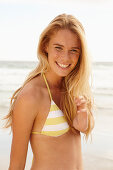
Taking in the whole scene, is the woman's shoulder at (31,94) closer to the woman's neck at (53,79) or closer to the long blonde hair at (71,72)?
the long blonde hair at (71,72)

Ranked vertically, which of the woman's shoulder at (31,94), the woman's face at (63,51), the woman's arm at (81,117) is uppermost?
the woman's face at (63,51)

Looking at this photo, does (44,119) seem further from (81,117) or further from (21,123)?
(81,117)

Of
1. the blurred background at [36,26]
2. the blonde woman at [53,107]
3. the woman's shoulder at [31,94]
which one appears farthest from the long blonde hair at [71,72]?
the blurred background at [36,26]

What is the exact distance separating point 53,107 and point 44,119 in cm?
15

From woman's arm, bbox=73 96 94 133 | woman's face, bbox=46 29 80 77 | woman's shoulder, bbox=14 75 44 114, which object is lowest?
woman's arm, bbox=73 96 94 133

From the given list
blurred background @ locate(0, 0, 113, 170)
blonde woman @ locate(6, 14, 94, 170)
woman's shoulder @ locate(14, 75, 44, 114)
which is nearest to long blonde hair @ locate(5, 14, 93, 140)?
blonde woman @ locate(6, 14, 94, 170)

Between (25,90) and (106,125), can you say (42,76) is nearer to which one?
(25,90)

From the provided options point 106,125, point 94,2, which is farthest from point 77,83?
point 94,2

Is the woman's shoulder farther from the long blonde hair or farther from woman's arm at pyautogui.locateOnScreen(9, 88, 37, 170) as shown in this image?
the long blonde hair

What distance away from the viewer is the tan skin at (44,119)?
205 centimetres

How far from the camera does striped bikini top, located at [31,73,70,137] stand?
2164 millimetres

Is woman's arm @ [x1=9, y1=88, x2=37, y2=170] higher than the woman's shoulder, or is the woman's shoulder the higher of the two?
the woman's shoulder

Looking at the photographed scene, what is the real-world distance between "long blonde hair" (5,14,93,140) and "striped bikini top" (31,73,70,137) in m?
0.08

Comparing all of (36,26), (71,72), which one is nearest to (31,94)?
(71,72)
